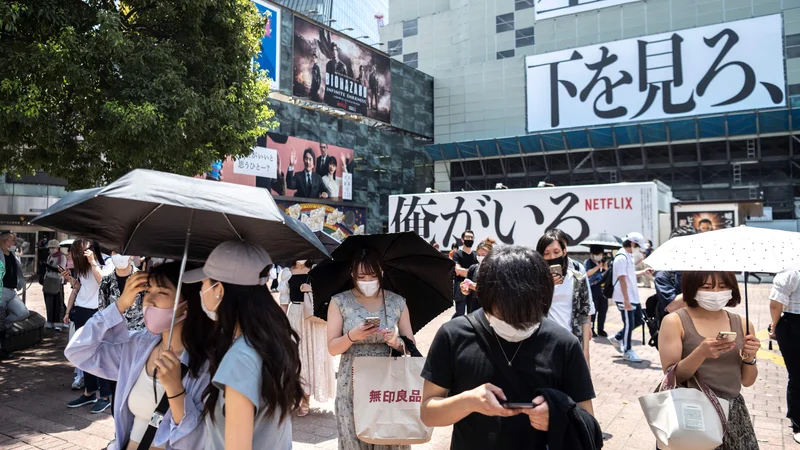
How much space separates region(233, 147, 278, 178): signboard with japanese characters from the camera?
26.8 meters

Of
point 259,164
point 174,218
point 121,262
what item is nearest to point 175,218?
point 174,218

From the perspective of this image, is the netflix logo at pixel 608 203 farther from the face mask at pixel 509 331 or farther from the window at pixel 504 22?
the window at pixel 504 22

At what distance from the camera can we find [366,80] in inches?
1389

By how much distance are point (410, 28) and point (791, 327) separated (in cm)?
4615

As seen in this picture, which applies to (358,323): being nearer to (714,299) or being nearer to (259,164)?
(714,299)

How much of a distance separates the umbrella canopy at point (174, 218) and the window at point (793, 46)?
3920cm

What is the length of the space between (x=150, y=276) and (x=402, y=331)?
1.68 meters

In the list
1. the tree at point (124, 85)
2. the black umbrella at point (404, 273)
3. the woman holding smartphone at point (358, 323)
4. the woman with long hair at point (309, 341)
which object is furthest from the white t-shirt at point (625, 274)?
the tree at point (124, 85)

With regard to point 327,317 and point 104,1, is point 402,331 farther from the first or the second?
point 104,1

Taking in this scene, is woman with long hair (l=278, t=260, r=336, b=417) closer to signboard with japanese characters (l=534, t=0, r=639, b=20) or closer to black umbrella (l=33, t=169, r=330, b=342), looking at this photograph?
black umbrella (l=33, t=169, r=330, b=342)

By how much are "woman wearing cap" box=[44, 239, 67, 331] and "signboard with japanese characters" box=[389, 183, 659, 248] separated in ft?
41.8

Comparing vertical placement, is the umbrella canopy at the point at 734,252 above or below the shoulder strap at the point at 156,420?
above

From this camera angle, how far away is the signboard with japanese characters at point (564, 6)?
37094mm

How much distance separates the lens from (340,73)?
33.2 m
